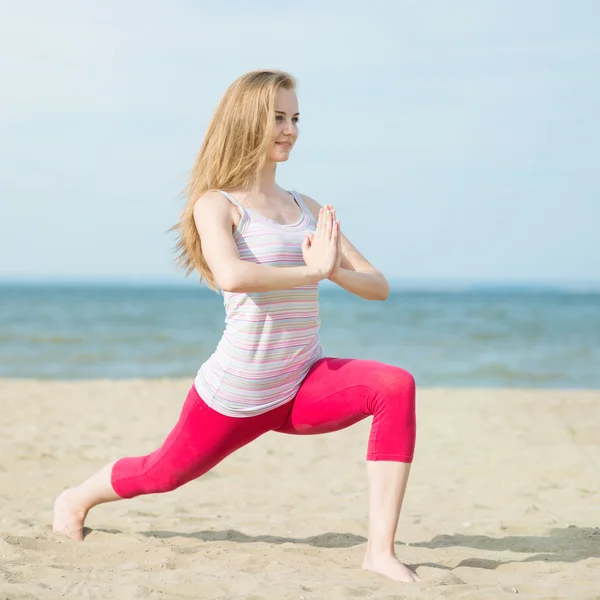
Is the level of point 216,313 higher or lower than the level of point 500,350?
lower

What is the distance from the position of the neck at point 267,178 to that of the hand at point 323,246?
37cm

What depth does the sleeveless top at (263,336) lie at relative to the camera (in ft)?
12.2

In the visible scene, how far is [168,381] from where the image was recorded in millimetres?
13523

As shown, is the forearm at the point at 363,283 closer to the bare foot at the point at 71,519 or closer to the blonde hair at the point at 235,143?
the blonde hair at the point at 235,143

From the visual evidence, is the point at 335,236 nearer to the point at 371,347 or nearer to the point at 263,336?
the point at 263,336

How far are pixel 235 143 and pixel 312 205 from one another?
555 millimetres

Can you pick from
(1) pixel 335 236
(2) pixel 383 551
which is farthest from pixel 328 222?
(2) pixel 383 551

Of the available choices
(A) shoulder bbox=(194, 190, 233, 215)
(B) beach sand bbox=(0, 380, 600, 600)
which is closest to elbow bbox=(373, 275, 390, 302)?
(A) shoulder bbox=(194, 190, 233, 215)

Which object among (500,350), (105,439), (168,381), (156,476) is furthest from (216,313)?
(156,476)

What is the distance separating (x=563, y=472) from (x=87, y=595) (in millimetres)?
4424

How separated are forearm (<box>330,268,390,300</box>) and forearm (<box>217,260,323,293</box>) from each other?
0.15 m

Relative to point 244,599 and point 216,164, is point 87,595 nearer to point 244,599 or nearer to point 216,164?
point 244,599

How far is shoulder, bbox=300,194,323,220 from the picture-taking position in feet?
13.8

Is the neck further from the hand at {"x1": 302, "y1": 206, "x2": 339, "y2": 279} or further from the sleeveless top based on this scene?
the hand at {"x1": 302, "y1": 206, "x2": 339, "y2": 279}
